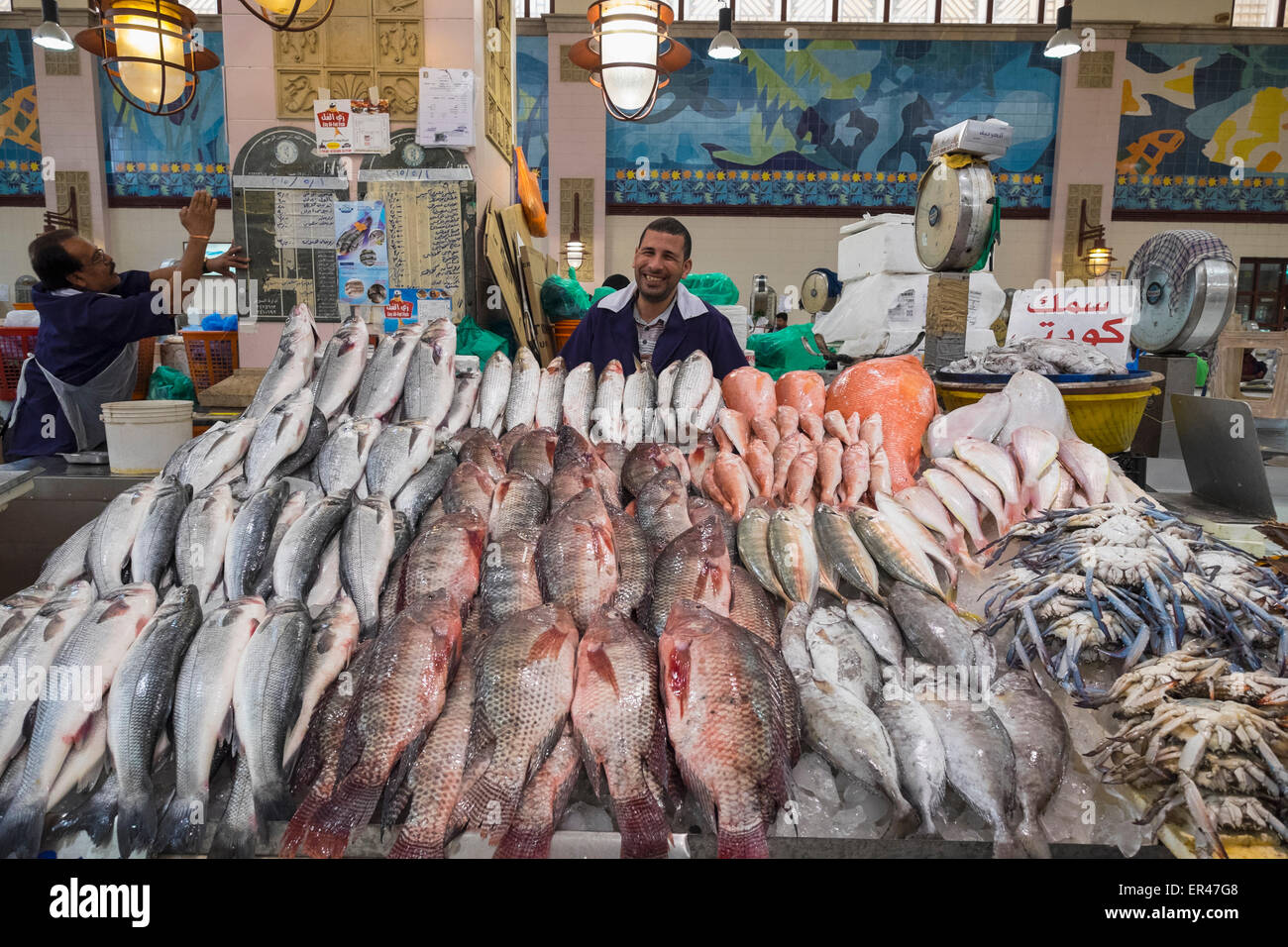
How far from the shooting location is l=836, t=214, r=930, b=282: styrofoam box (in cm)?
677

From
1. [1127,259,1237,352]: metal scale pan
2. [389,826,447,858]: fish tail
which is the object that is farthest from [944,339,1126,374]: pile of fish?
[389,826,447,858]: fish tail

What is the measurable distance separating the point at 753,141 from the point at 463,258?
967 cm

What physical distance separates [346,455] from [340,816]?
1143 mm

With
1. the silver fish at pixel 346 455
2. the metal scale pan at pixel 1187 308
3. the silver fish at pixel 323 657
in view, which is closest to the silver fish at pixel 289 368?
the silver fish at pixel 346 455

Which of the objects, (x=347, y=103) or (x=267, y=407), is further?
(x=347, y=103)

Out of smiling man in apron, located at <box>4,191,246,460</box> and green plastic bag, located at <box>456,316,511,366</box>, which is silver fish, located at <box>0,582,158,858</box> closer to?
green plastic bag, located at <box>456,316,511,366</box>

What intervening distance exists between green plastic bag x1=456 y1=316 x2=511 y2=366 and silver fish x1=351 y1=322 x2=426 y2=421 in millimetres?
1548

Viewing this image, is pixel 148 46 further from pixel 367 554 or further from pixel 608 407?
pixel 367 554

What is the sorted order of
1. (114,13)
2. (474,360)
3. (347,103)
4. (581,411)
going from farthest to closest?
(347,103)
(114,13)
(474,360)
(581,411)

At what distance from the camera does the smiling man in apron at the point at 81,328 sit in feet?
12.9

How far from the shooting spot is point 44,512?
2783 mm
